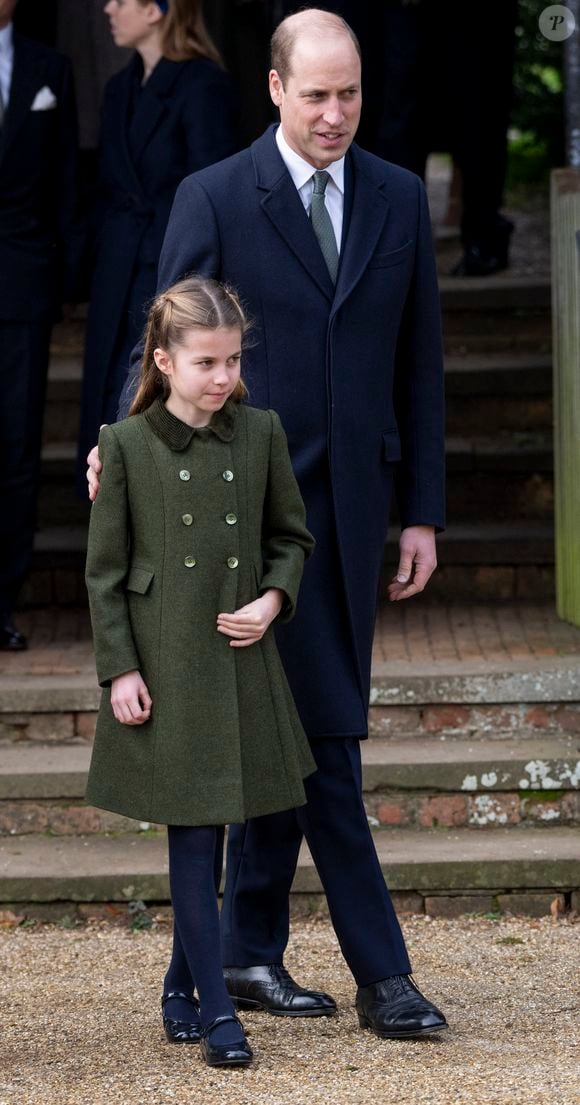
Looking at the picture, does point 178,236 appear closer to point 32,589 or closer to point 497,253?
point 32,589

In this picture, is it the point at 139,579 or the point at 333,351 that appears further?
the point at 333,351

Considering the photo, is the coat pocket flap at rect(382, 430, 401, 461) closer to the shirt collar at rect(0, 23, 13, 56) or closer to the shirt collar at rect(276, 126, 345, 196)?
the shirt collar at rect(276, 126, 345, 196)

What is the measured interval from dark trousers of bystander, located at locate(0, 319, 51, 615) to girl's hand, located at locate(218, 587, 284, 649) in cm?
228

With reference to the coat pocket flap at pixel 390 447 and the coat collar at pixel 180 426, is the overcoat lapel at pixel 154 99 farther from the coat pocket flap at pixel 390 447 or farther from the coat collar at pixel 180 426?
the coat collar at pixel 180 426

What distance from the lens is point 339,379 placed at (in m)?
3.55

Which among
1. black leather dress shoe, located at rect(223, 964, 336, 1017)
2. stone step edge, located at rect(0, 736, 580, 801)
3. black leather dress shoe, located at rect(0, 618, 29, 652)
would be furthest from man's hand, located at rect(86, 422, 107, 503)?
black leather dress shoe, located at rect(0, 618, 29, 652)

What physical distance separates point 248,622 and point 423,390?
663mm

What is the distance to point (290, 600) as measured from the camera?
343 cm

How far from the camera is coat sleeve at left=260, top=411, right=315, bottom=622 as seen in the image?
3.43 metres

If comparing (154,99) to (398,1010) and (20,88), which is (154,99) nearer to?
(20,88)

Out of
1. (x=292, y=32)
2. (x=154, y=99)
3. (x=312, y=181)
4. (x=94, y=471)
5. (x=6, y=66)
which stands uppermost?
(x=6, y=66)

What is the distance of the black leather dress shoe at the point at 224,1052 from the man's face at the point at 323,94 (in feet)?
5.47

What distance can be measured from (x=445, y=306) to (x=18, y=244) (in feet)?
6.74

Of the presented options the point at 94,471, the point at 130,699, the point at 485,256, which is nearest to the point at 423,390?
the point at 94,471
